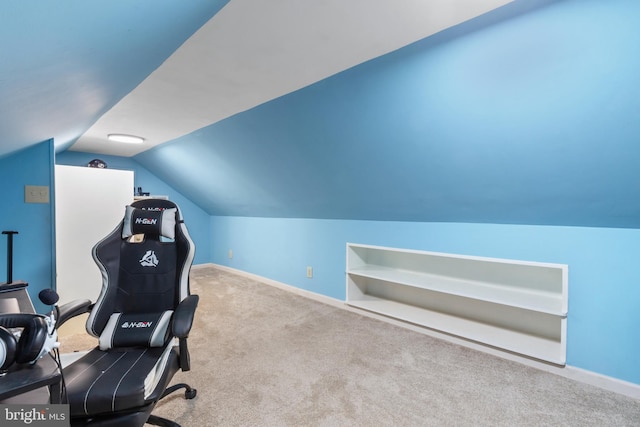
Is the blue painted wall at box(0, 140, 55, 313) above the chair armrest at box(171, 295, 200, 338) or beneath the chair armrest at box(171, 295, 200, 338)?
above

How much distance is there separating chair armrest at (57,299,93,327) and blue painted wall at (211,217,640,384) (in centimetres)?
246

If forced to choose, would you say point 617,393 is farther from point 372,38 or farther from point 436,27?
point 372,38

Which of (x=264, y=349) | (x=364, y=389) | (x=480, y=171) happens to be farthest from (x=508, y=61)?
(x=264, y=349)

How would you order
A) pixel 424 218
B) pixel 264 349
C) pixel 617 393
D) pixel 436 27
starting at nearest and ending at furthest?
pixel 436 27, pixel 617 393, pixel 264 349, pixel 424 218

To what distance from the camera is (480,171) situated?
2.09 meters

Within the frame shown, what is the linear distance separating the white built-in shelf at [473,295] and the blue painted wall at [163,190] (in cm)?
338

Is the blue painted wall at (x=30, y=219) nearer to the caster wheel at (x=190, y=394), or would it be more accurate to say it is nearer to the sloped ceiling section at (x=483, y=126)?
the sloped ceiling section at (x=483, y=126)

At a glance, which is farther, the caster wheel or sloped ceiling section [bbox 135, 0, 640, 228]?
the caster wheel

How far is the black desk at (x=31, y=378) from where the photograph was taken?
64 centimetres

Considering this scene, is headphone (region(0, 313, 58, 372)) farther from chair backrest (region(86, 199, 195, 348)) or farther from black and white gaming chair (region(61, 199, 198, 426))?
chair backrest (region(86, 199, 195, 348))

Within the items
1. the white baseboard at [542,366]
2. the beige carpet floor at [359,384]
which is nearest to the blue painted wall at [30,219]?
the beige carpet floor at [359,384]

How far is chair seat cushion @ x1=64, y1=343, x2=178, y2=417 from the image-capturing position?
110 cm

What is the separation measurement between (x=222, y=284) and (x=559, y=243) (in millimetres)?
4029

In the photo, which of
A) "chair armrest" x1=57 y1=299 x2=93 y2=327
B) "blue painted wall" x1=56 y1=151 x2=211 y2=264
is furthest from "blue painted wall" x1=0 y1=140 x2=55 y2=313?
"blue painted wall" x1=56 y1=151 x2=211 y2=264
